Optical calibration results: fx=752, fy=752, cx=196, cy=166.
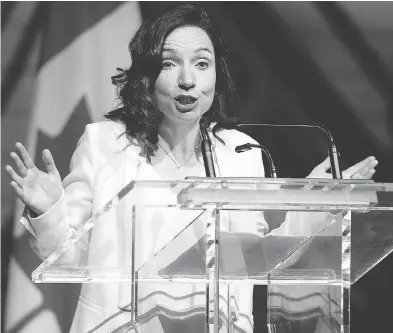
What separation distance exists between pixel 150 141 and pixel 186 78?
0.31 metres

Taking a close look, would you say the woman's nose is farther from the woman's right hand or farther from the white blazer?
the woman's right hand

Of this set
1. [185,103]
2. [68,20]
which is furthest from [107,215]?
[68,20]

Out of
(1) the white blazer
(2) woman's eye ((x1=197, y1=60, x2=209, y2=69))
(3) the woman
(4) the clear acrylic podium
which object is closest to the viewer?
(4) the clear acrylic podium

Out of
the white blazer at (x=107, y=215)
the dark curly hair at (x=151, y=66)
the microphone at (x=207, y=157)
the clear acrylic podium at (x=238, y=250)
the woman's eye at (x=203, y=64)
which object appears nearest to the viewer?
the clear acrylic podium at (x=238, y=250)

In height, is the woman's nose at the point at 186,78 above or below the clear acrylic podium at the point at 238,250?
above

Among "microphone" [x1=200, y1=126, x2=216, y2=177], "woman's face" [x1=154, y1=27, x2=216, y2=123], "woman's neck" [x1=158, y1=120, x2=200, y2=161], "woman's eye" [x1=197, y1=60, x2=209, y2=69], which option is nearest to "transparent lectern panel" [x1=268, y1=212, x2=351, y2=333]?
"microphone" [x1=200, y1=126, x2=216, y2=177]

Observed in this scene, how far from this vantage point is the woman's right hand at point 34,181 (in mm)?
1680

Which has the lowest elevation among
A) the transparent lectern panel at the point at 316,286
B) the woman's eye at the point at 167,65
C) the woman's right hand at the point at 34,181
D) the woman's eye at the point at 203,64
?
the transparent lectern panel at the point at 316,286

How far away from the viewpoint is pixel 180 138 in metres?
2.40

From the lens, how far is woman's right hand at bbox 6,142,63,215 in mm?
1680

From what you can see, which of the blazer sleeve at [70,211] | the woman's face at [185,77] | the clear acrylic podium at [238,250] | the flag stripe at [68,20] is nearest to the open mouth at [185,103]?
the woman's face at [185,77]

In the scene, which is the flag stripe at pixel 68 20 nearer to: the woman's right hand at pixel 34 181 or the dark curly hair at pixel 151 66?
the dark curly hair at pixel 151 66

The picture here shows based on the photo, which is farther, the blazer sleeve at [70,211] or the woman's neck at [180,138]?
the woman's neck at [180,138]

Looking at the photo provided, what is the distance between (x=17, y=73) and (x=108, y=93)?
384mm
